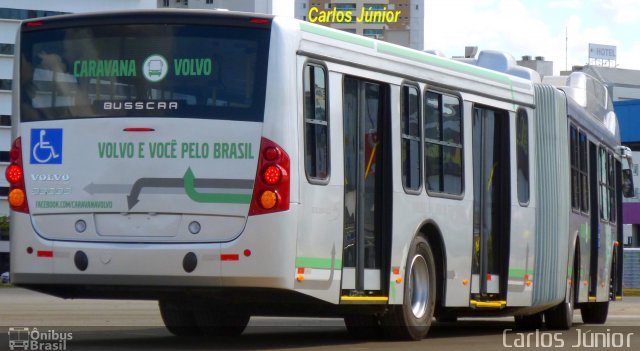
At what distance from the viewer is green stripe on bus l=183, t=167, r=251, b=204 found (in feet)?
37.4

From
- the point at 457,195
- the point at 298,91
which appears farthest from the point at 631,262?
the point at 298,91

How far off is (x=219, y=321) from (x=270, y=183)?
3554 millimetres

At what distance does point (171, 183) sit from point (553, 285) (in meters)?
7.56

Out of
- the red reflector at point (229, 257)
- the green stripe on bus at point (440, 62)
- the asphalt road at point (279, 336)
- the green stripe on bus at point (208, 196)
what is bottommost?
the asphalt road at point (279, 336)

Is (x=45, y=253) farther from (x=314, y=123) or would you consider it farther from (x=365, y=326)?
(x=365, y=326)

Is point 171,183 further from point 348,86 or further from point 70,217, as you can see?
point 348,86

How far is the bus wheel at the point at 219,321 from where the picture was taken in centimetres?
1458

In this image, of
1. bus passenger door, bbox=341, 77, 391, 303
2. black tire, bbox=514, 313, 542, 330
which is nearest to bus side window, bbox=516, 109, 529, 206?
black tire, bbox=514, 313, 542, 330

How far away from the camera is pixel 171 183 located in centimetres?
1150

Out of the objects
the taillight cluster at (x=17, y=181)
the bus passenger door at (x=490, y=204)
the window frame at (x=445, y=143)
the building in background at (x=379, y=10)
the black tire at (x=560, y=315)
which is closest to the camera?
the taillight cluster at (x=17, y=181)

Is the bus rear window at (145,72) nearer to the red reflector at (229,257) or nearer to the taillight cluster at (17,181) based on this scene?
the taillight cluster at (17,181)

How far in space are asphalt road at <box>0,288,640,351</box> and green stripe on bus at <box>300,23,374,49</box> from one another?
9.06 feet

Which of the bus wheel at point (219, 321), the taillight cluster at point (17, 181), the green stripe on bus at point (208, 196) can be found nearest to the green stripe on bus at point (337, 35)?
the green stripe on bus at point (208, 196)

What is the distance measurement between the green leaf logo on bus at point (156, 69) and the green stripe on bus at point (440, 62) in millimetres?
2421
